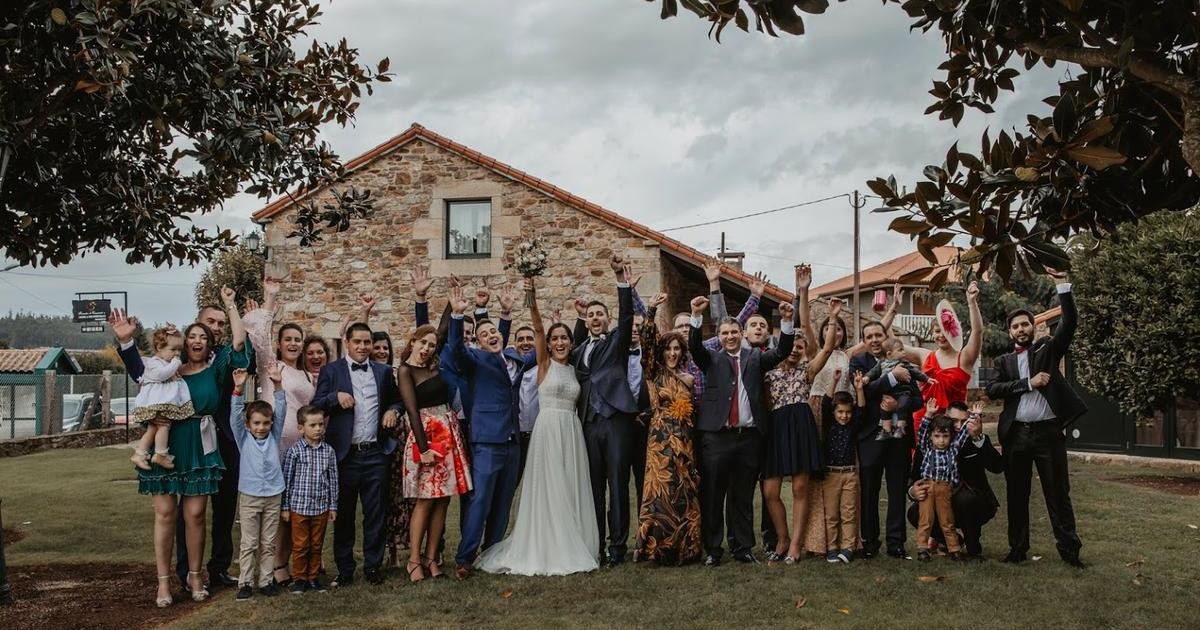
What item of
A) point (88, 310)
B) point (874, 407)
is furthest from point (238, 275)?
point (874, 407)

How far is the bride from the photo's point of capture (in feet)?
23.3

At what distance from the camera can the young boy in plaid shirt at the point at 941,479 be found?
7.20m

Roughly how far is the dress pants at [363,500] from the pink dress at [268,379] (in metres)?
0.51

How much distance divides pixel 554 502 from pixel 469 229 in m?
10.3

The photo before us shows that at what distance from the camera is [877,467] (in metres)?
7.35

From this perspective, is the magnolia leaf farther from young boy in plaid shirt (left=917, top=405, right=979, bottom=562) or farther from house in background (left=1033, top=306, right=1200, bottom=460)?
house in background (left=1033, top=306, right=1200, bottom=460)

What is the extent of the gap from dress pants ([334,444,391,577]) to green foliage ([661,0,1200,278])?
4.45m

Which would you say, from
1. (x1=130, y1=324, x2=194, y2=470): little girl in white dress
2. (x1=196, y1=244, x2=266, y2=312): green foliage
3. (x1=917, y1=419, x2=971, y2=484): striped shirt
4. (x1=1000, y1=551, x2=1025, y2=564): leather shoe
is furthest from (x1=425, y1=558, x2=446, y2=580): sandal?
(x1=196, y1=244, x2=266, y2=312): green foliage

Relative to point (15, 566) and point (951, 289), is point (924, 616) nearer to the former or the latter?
point (15, 566)

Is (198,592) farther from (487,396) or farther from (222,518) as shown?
(487,396)

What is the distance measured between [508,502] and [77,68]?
14.0 feet

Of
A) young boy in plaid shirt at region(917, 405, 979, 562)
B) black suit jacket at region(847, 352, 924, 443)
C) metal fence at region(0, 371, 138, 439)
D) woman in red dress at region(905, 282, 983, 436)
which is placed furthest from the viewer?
metal fence at region(0, 371, 138, 439)

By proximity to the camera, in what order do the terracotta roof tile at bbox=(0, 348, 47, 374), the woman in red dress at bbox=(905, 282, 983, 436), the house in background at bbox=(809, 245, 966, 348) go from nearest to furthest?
the woman in red dress at bbox=(905, 282, 983, 436) → the terracotta roof tile at bbox=(0, 348, 47, 374) → the house in background at bbox=(809, 245, 966, 348)

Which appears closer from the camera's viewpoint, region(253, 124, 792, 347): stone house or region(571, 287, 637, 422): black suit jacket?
region(571, 287, 637, 422): black suit jacket
